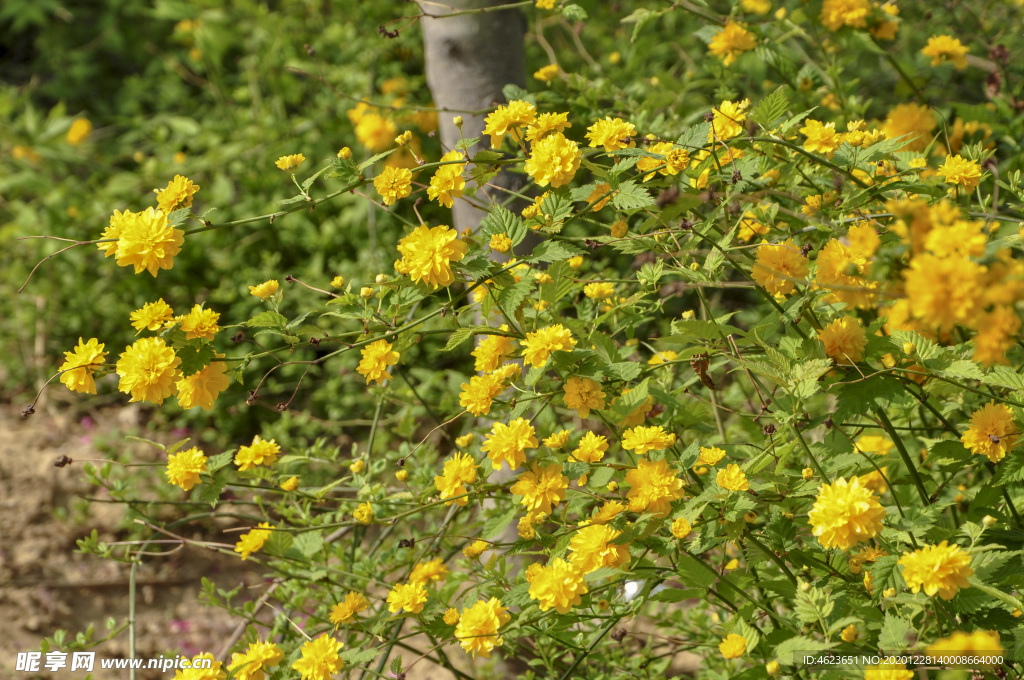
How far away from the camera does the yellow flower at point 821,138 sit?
1.27 m

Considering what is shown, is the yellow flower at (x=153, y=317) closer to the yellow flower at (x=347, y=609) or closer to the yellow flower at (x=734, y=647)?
the yellow flower at (x=347, y=609)

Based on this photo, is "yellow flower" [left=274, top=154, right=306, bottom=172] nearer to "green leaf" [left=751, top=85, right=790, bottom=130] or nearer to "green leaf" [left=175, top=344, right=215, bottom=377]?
"green leaf" [left=175, top=344, right=215, bottom=377]

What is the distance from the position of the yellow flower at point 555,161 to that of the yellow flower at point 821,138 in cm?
43

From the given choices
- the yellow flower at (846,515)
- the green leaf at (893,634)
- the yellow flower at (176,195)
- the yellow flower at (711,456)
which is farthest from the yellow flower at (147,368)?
the green leaf at (893,634)

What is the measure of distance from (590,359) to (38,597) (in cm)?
216

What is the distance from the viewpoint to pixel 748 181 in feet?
4.06

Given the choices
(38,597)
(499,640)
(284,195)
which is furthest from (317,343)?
(284,195)

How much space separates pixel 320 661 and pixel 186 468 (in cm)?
42

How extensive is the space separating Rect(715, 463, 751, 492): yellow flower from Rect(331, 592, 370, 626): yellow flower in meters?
0.71

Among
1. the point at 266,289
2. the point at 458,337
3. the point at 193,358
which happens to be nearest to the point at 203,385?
the point at 193,358

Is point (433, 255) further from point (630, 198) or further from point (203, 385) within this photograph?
point (203, 385)

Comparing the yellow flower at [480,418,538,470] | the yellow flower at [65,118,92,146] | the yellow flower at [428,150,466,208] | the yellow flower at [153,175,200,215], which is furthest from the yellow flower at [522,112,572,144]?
the yellow flower at [65,118,92,146]

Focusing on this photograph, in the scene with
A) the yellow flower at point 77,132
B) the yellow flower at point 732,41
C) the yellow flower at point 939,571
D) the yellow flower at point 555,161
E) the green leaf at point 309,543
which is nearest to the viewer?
the yellow flower at point 939,571

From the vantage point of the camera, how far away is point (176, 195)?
1.25m
